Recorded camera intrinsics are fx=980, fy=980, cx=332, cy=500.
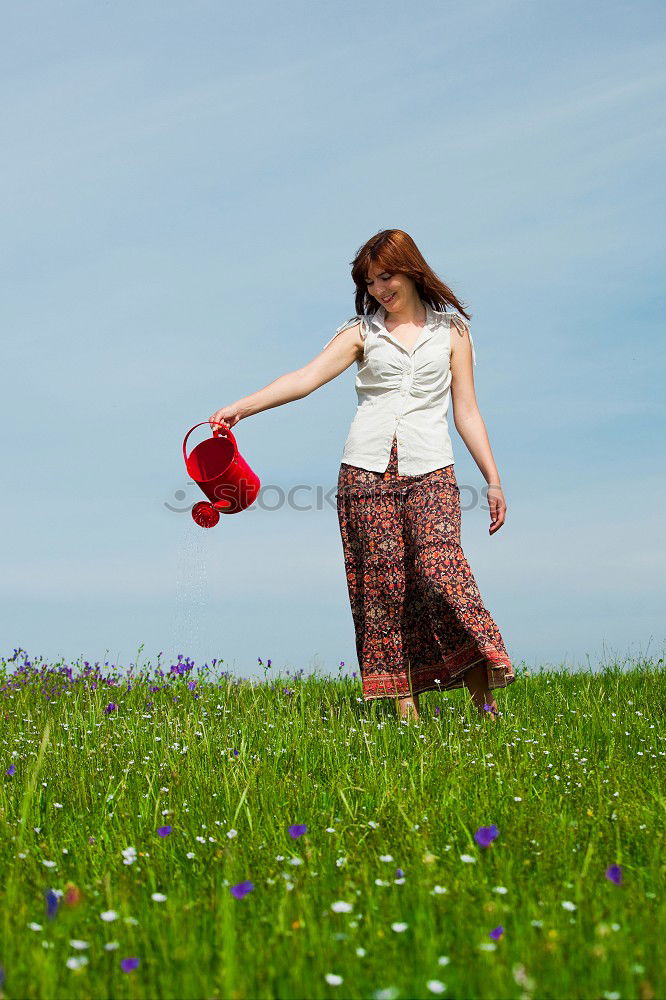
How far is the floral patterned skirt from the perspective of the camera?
18.8 feet

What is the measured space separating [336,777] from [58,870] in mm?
1242

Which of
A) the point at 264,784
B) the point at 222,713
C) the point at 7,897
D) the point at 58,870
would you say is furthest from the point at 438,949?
the point at 222,713

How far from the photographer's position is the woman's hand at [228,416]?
563 cm

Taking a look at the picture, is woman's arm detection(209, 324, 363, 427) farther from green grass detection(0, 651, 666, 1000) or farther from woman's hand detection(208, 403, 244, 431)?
green grass detection(0, 651, 666, 1000)

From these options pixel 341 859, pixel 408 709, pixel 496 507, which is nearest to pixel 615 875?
pixel 341 859

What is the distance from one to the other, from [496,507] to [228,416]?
172 centimetres

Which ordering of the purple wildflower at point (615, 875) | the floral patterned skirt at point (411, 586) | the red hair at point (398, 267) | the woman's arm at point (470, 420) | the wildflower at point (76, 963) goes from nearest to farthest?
1. the wildflower at point (76, 963)
2. the purple wildflower at point (615, 875)
3. the floral patterned skirt at point (411, 586)
4. the red hair at point (398, 267)
5. the woman's arm at point (470, 420)

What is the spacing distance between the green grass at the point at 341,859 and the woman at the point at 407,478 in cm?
44

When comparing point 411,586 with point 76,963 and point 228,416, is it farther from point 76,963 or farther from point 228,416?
point 76,963

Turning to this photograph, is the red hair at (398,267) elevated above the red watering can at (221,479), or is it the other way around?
the red hair at (398,267)

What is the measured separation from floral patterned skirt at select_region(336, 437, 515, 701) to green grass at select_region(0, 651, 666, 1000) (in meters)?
0.39

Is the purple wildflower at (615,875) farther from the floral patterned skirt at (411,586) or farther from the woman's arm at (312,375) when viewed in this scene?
the woman's arm at (312,375)

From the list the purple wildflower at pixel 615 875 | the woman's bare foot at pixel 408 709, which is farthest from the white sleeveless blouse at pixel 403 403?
the purple wildflower at pixel 615 875

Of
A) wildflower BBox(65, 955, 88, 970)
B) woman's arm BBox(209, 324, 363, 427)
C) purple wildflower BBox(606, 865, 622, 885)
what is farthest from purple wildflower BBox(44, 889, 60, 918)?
woman's arm BBox(209, 324, 363, 427)
